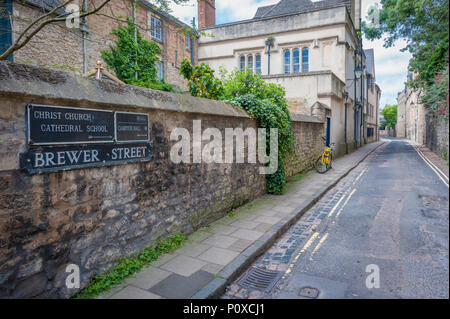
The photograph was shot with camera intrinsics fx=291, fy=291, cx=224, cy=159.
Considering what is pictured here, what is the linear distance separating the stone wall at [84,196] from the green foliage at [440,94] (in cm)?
311

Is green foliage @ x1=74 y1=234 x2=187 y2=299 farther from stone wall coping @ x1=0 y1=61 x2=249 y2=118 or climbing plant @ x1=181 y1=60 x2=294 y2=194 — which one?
climbing plant @ x1=181 y1=60 x2=294 y2=194

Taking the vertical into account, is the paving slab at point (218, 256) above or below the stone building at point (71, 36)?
below

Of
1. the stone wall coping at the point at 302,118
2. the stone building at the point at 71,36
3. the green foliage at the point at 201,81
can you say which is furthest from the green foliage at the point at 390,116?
the green foliage at the point at 201,81

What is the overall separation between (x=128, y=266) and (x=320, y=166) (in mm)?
10905

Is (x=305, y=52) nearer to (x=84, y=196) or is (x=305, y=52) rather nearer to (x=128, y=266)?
(x=128, y=266)

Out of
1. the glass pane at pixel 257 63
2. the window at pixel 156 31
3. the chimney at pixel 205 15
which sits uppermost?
the chimney at pixel 205 15

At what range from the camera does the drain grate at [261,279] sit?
146 inches

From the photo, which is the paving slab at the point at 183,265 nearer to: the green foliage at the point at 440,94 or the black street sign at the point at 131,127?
the black street sign at the point at 131,127

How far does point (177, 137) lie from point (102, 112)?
1446 mm

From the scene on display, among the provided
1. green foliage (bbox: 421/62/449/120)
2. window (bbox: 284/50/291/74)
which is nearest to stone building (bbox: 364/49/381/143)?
window (bbox: 284/50/291/74)

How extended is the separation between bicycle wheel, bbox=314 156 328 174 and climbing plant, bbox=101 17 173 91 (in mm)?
10398

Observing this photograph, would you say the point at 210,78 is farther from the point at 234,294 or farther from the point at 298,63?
the point at 298,63

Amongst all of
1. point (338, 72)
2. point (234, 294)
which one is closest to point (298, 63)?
Answer: point (338, 72)
